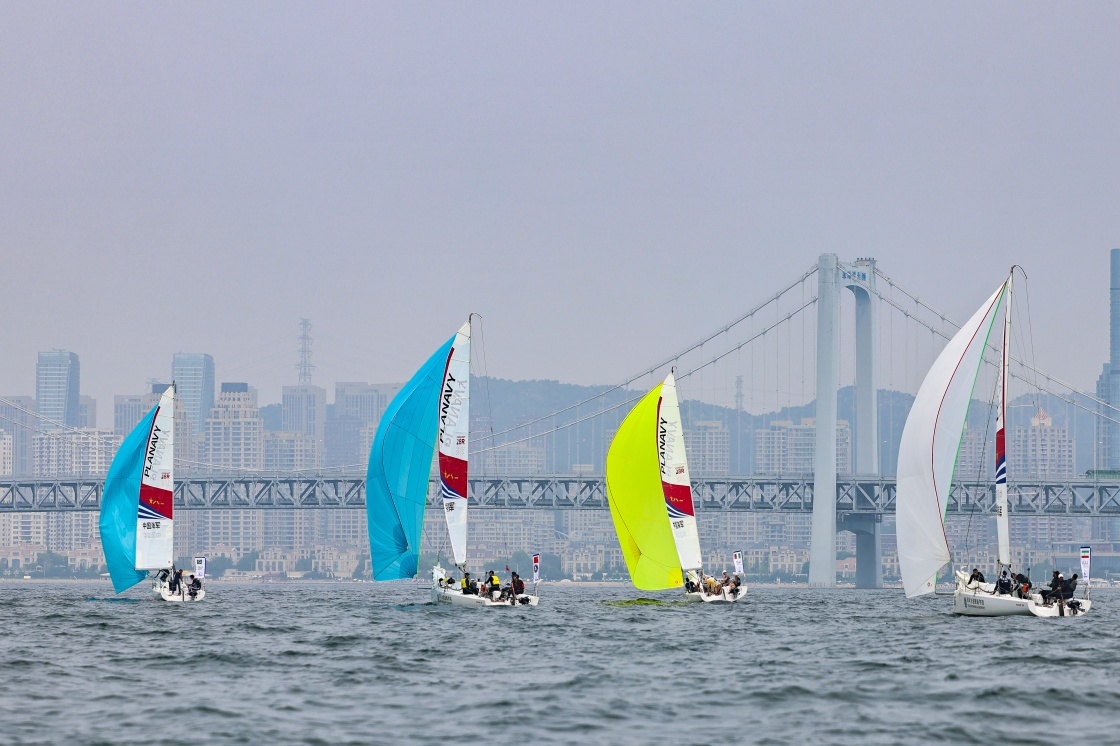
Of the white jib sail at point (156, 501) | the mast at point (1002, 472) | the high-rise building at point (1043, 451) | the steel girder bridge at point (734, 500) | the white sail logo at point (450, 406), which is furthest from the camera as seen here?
the high-rise building at point (1043, 451)

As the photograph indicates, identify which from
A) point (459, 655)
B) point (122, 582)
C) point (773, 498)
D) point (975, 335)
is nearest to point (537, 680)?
point (459, 655)

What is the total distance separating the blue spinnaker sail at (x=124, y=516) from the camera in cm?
3838

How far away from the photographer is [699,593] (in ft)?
121

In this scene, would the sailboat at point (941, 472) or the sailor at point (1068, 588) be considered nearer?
the sailboat at point (941, 472)

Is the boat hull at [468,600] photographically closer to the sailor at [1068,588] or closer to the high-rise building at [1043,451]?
the sailor at [1068,588]

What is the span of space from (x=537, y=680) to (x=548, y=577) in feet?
491

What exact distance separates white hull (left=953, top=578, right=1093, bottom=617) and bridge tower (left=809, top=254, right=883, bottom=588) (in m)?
35.9

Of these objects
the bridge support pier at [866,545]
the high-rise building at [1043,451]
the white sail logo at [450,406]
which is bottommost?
the bridge support pier at [866,545]

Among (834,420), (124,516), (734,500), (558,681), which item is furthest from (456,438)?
(734,500)

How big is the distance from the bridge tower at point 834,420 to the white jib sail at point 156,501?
3554 cm

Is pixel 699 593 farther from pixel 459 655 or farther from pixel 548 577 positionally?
pixel 548 577

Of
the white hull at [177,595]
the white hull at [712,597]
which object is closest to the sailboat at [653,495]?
the white hull at [712,597]

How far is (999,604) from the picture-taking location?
30281 millimetres

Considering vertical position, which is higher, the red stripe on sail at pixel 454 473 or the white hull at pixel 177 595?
the red stripe on sail at pixel 454 473
